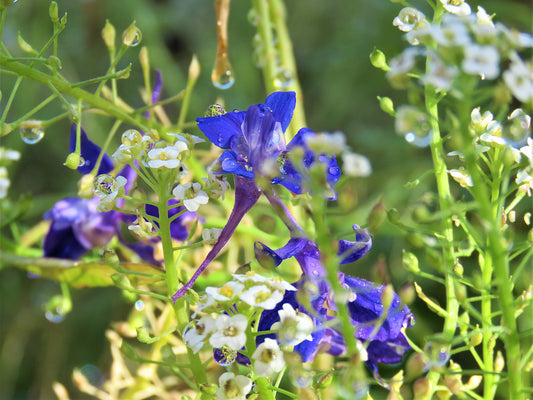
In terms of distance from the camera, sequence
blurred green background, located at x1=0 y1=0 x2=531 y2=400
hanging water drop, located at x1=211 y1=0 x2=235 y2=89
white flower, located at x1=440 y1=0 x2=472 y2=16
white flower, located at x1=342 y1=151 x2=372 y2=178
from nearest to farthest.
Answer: white flower, located at x1=342 y1=151 x2=372 y2=178 → white flower, located at x1=440 y1=0 x2=472 y2=16 → hanging water drop, located at x1=211 y1=0 x2=235 y2=89 → blurred green background, located at x1=0 y1=0 x2=531 y2=400

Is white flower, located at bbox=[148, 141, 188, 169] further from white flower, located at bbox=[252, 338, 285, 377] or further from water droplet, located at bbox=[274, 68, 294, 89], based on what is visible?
water droplet, located at bbox=[274, 68, 294, 89]

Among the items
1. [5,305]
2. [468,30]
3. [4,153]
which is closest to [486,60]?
[468,30]

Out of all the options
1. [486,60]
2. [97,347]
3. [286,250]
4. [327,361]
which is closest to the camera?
[486,60]

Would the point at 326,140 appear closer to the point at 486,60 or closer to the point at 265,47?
the point at 486,60

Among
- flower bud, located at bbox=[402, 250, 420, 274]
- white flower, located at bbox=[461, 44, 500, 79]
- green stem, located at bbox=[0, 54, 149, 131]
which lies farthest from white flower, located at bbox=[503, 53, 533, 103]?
green stem, located at bbox=[0, 54, 149, 131]

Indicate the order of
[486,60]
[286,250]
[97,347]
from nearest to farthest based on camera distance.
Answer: [486,60] < [286,250] < [97,347]

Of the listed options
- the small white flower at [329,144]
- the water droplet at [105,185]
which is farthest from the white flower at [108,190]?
the small white flower at [329,144]

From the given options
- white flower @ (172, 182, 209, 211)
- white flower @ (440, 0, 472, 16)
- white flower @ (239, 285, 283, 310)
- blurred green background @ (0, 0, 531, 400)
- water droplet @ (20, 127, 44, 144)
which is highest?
white flower @ (440, 0, 472, 16)
